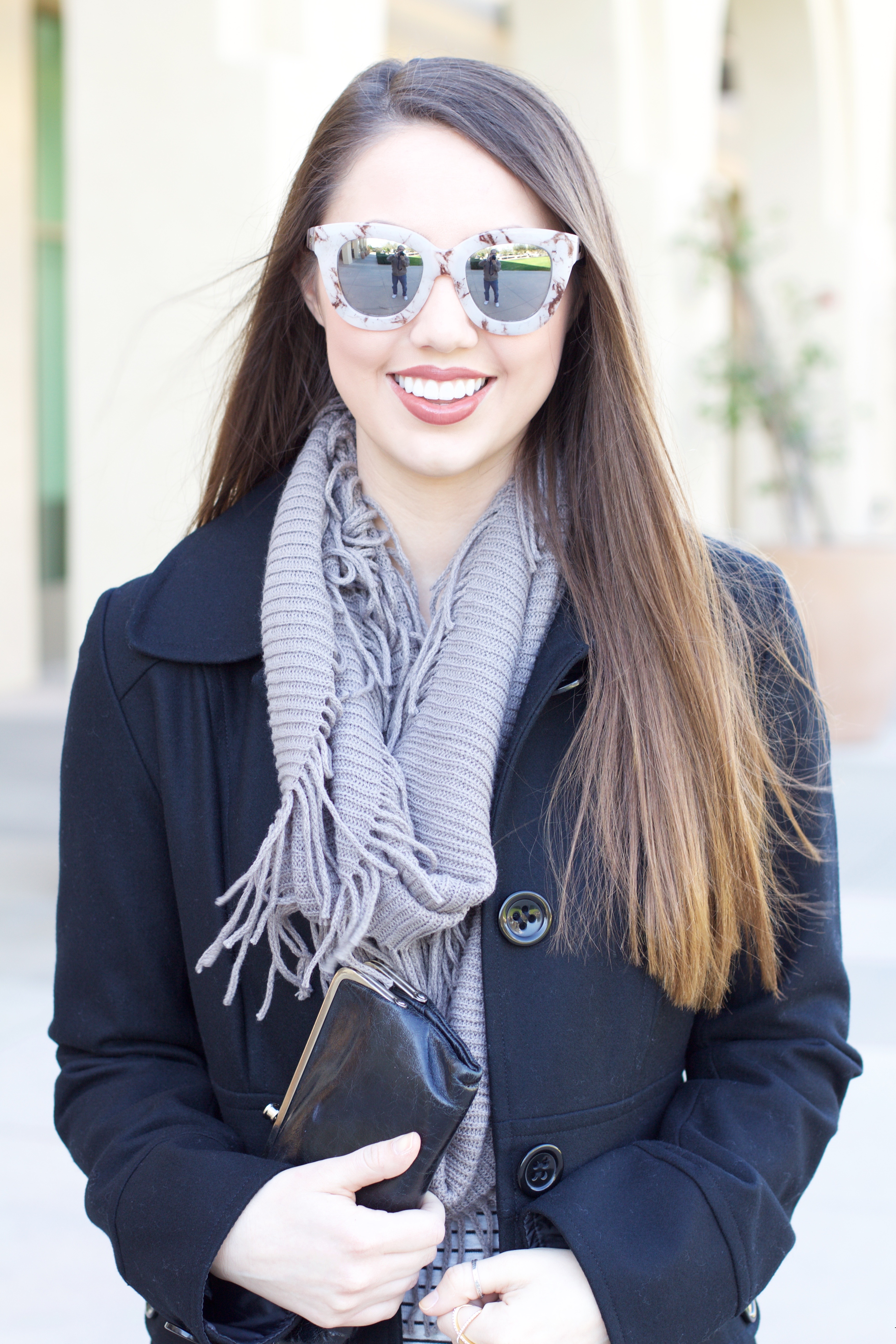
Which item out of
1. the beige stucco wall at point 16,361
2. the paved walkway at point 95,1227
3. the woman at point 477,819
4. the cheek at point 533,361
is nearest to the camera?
the woman at point 477,819

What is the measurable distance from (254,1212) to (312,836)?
37 cm

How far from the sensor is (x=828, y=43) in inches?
380

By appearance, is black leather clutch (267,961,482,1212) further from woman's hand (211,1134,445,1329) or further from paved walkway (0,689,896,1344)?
paved walkway (0,689,896,1344)

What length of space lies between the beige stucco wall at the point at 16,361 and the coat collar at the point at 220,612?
7733 millimetres

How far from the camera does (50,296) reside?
987 centimetres

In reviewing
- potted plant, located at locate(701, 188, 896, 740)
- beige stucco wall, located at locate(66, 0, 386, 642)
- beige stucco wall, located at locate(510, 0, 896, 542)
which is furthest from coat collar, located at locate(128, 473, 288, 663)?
potted plant, located at locate(701, 188, 896, 740)

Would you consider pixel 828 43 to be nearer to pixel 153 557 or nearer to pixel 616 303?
pixel 153 557

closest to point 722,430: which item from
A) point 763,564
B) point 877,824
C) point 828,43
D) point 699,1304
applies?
point 877,824

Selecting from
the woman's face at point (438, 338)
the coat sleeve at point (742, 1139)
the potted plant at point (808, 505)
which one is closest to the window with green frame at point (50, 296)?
the potted plant at point (808, 505)

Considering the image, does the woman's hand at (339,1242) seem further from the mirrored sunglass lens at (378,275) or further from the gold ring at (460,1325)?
the mirrored sunglass lens at (378,275)

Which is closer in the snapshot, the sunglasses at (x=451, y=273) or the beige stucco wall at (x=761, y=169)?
the sunglasses at (x=451, y=273)

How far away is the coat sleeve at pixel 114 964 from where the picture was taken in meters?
1.43

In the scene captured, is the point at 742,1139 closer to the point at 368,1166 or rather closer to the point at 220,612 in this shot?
the point at 368,1166

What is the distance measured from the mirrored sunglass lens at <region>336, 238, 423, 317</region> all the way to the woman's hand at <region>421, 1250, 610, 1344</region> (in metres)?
0.98
